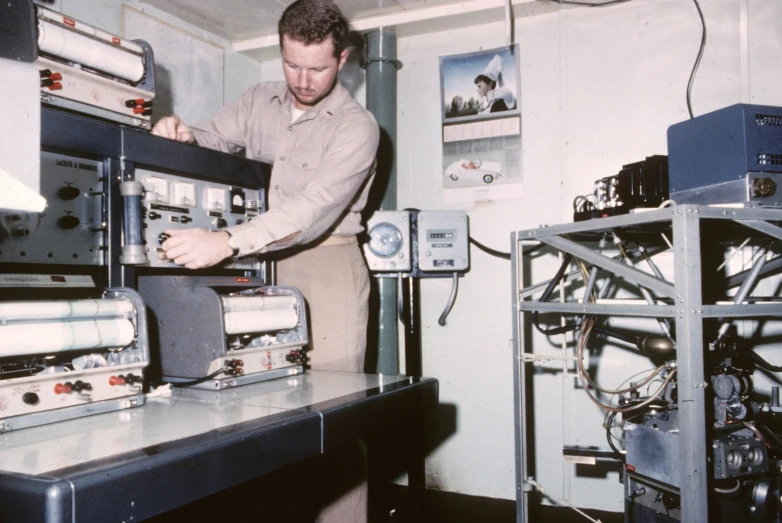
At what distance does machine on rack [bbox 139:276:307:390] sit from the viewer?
1.59 metres

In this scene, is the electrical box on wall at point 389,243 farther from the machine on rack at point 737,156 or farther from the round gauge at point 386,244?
the machine on rack at point 737,156

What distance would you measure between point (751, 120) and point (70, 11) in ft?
8.74

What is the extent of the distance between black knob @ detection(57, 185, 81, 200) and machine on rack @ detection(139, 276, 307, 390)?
12.4 inches

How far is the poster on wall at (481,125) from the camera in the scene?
3100 millimetres

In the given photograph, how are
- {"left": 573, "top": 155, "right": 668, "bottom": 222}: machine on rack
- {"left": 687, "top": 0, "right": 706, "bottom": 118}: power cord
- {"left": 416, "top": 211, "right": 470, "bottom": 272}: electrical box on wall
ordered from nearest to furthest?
1. {"left": 573, "top": 155, "right": 668, "bottom": 222}: machine on rack
2. {"left": 687, "top": 0, "right": 706, "bottom": 118}: power cord
3. {"left": 416, "top": 211, "right": 470, "bottom": 272}: electrical box on wall

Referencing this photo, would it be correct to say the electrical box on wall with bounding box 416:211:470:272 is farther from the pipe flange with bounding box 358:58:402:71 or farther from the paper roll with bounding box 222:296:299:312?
the paper roll with bounding box 222:296:299:312

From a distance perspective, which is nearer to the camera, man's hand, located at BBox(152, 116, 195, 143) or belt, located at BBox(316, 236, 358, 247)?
man's hand, located at BBox(152, 116, 195, 143)

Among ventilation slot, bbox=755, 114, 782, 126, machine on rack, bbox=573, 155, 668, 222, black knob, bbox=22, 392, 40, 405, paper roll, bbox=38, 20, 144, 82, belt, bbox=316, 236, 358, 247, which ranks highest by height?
paper roll, bbox=38, 20, 144, 82

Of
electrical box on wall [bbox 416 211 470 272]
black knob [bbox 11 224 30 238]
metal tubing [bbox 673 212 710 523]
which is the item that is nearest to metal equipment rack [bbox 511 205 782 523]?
metal tubing [bbox 673 212 710 523]

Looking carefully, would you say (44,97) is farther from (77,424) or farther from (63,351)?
(77,424)

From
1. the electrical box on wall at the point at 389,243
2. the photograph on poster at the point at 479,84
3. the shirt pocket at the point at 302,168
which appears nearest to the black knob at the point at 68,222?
the shirt pocket at the point at 302,168

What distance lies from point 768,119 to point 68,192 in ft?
7.08

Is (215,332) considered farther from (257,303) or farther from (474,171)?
(474,171)

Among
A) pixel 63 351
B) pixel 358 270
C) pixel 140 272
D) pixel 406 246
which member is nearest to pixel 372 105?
pixel 406 246
